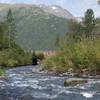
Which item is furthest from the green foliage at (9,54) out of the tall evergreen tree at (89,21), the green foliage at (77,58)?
the green foliage at (77,58)

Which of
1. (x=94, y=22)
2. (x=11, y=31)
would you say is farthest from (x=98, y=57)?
(x=11, y=31)

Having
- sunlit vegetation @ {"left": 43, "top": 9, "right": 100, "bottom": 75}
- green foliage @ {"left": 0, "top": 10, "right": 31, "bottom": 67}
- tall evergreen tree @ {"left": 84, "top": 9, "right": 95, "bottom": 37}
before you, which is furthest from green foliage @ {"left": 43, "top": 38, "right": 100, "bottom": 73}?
tall evergreen tree @ {"left": 84, "top": 9, "right": 95, "bottom": 37}

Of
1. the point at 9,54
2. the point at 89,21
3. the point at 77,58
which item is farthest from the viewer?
the point at 89,21

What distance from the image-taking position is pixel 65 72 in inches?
3130

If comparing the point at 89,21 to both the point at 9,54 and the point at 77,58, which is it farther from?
the point at 77,58

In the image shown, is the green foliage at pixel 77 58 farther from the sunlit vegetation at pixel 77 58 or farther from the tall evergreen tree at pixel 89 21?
the tall evergreen tree at pixel 89 21

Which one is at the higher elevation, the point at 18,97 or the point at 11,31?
the point at 11,31

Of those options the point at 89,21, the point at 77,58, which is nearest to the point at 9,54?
Result: the point at 89,21

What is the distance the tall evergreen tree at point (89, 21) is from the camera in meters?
158

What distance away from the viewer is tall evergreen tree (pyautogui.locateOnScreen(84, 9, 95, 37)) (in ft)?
520

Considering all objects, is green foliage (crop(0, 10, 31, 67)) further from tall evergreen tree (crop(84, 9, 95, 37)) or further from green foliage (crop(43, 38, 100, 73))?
green foliage (crop(43, 38, 100, 73))

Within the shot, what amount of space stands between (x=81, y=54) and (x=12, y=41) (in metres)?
87.2

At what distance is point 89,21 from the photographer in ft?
523

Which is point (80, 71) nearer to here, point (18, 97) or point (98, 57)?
point (98, 57)
